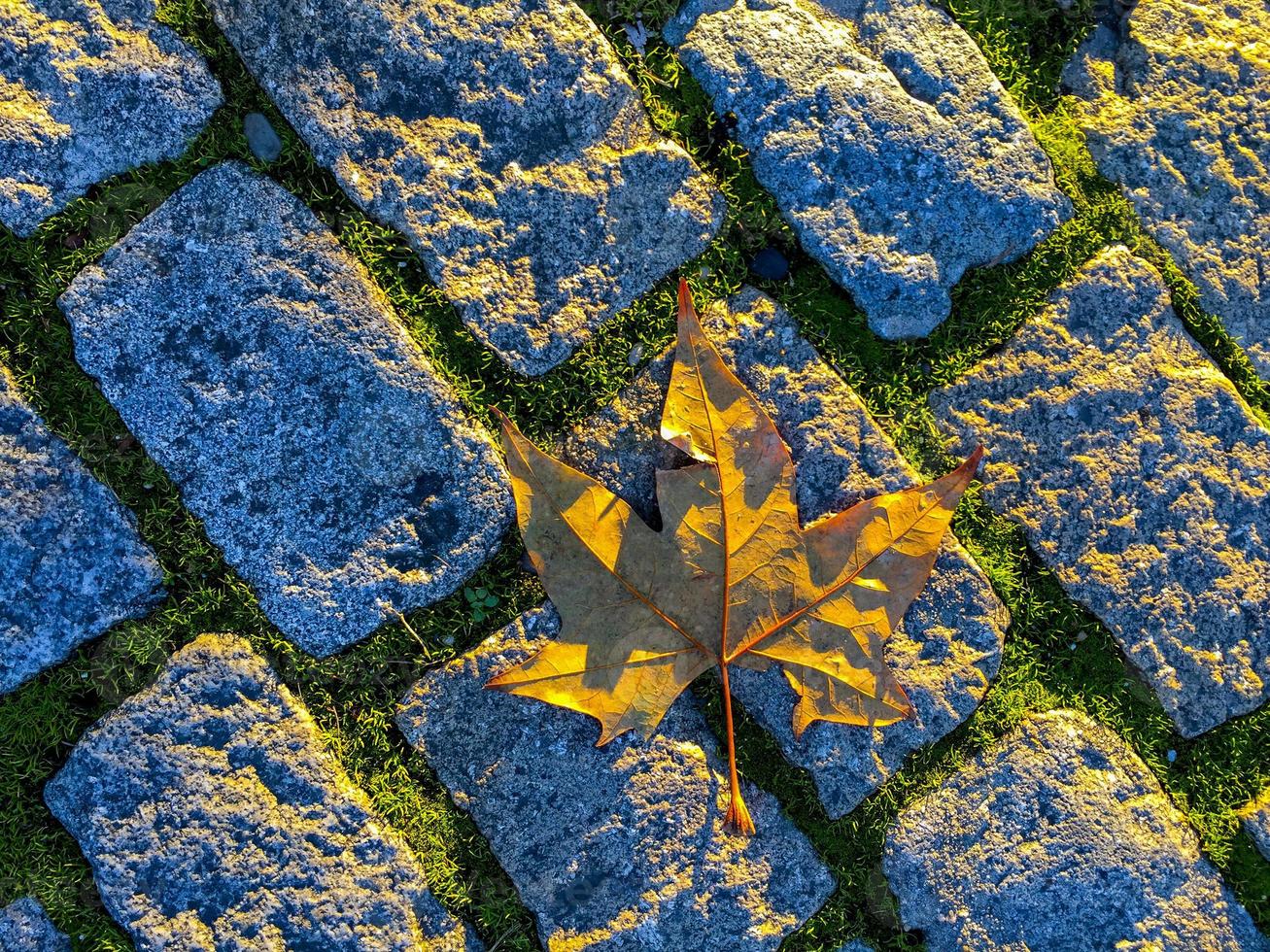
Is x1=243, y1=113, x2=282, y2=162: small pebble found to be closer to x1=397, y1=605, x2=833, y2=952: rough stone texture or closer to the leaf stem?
x1=397, y1=605, x2=833, y2=952: rough stone texture

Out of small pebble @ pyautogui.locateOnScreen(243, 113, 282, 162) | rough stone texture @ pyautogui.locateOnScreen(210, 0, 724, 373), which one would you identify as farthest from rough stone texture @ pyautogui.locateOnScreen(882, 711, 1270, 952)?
small pebble @ pyautogui.locateOnScreen(243, 113, 282, 162)

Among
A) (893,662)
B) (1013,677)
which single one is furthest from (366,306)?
(1013,677)

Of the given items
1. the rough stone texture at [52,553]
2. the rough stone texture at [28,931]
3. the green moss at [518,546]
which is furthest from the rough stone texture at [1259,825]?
the rough stone texture at [28,931]

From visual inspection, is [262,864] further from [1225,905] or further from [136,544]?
[1225,905]

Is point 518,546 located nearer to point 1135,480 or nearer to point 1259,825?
point 1135,480

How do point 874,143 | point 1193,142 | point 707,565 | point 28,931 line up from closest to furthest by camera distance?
point 707,565, point 28,931, point 874,143, point 1193,142

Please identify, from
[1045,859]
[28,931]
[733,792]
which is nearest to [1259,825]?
[1045,859]

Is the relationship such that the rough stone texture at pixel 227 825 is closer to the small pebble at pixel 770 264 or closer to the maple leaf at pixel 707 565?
the maple leaf at pixel 707 565
